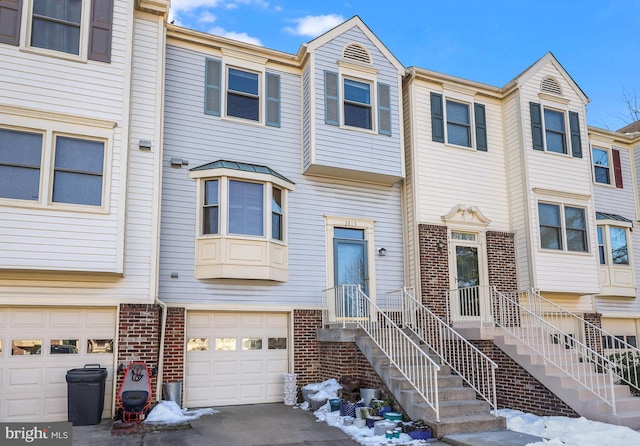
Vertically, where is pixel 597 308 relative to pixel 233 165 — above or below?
below

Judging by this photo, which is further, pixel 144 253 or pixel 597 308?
pixel 597 308

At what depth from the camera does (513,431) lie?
26.3 ft

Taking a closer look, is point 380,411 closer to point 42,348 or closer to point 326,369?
point 326,369

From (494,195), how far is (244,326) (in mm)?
7270

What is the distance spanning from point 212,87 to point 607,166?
12253 millimetres

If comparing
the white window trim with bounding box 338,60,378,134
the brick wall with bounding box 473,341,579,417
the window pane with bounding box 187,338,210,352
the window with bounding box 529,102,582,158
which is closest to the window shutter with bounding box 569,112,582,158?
the window with bounding box 529,102,582,158

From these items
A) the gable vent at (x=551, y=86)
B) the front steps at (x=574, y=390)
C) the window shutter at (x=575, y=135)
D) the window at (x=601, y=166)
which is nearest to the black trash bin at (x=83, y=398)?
the front steps at (x=574, y=390)

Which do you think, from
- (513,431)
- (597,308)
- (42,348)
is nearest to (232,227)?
(42,348)

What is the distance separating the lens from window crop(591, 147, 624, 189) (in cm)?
1611

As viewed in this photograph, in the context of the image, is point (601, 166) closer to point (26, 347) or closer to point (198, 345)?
point (198, 345)

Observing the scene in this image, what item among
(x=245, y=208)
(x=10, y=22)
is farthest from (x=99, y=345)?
(x=10, y=22)

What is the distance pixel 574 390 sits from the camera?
861 cm

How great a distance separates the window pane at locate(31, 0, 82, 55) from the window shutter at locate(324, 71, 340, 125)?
517 centimetres

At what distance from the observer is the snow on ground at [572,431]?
7035mm
